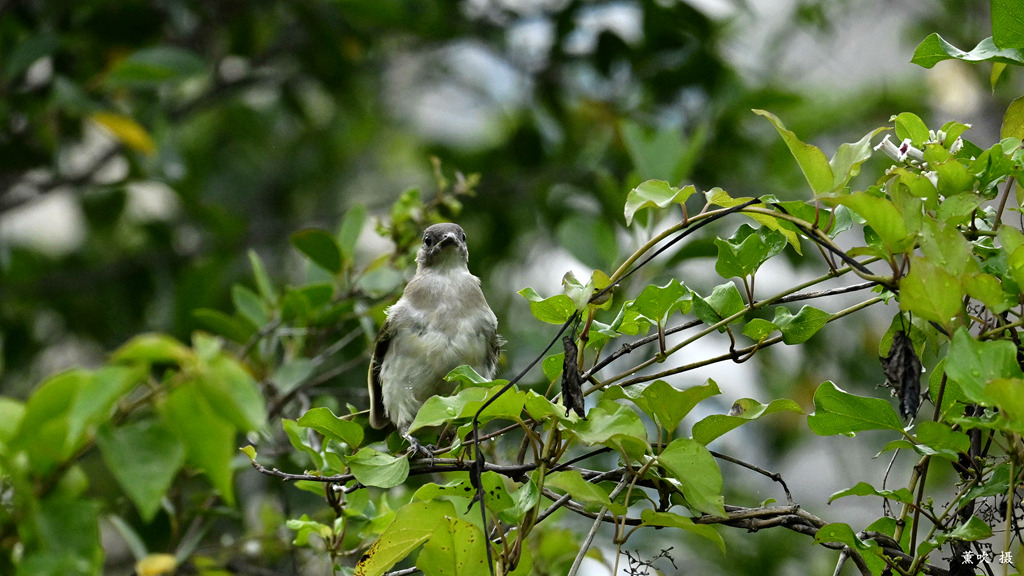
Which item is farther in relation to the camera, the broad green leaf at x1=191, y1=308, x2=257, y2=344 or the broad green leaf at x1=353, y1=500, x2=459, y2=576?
the broad green leaf at x1=191, y1=308, x2=257, y2=344

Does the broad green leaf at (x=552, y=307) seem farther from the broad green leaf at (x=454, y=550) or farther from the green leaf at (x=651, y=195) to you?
the broad green leaf at (x=454, y=550)

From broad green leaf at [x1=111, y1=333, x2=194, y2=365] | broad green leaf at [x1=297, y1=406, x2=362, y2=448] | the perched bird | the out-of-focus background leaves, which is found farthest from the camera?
the out-of-focus background leaves

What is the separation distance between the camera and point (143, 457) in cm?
108

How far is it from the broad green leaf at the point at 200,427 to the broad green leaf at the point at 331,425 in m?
0.70

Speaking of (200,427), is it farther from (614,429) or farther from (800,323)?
(800,323)

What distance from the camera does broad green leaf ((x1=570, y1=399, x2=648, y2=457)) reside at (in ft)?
4.72

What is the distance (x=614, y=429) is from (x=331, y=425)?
632 millimetres

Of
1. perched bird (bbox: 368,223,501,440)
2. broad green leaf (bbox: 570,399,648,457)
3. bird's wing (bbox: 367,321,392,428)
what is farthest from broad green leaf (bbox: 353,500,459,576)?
bird's wing (bbox: 367,321,392,428)

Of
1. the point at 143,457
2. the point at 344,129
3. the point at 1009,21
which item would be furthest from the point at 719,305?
the point at 344,129

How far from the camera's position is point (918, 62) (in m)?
1.69

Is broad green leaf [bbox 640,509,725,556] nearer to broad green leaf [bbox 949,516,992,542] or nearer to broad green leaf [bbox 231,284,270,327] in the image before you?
broad green leaf [bbox 949,516,992,542]

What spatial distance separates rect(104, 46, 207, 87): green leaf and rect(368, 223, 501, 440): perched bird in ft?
4.01

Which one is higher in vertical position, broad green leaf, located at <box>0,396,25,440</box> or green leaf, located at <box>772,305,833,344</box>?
broad green leaf, located at <box>0,396,25,440</box>

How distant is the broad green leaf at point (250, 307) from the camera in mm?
2994
